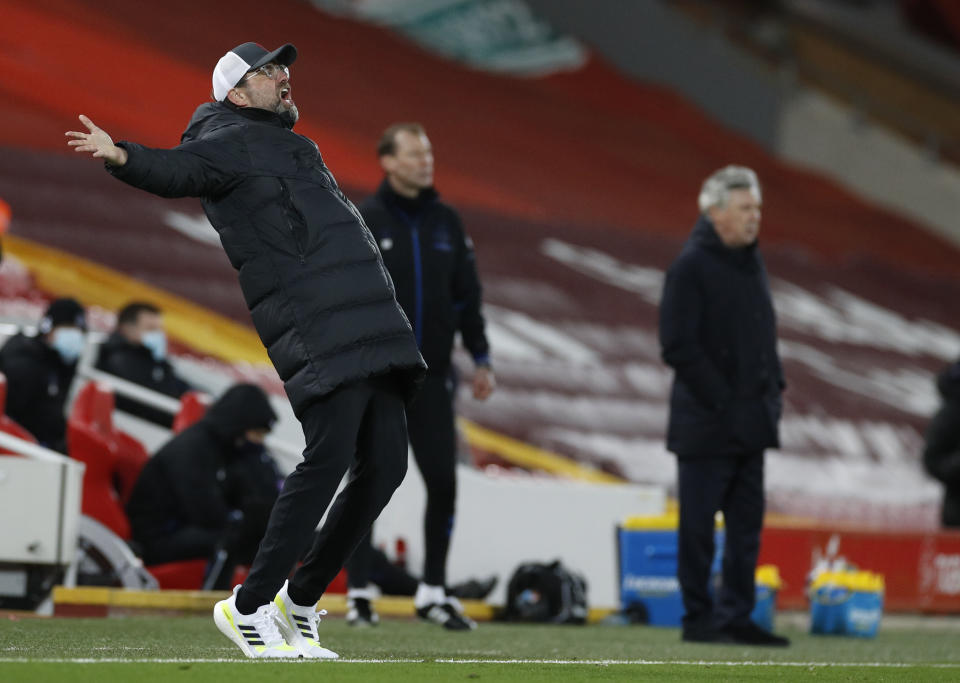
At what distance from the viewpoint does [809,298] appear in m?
17.1

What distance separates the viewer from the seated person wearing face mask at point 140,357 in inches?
328

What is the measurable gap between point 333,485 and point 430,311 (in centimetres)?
210

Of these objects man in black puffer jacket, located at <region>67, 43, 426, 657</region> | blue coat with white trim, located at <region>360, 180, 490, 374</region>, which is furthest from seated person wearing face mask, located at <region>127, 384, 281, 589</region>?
man in black puffer jacket, located at <region>67, 43, 426, 657</region>

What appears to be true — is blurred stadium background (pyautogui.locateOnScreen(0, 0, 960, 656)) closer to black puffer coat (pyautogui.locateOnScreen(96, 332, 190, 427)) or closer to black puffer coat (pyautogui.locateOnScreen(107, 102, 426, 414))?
black puffer coat (pyautogui.locateOnScreen(96, 332, 190, 427))

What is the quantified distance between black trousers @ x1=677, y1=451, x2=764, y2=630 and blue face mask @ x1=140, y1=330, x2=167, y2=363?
143 inches

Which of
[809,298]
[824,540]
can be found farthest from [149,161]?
[809,298]

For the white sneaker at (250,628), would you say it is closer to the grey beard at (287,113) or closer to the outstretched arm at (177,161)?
the outstretched arm at (177,161)

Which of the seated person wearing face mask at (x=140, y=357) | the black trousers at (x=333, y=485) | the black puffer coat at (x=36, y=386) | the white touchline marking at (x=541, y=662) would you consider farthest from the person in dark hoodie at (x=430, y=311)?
the seated person wearing face mask at (x=140, y=357)

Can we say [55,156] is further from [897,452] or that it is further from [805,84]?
[805,84]

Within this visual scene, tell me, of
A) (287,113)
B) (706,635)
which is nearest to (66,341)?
(706,635)

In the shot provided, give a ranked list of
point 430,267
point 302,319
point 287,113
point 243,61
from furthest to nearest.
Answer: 1. point 430,267
2. point 287,113
3. point 243,61
4. point 302,319

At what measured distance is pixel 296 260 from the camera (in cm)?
392

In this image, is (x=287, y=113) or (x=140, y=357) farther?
(x=140, y=357)

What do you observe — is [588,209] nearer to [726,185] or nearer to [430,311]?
[726,185]
